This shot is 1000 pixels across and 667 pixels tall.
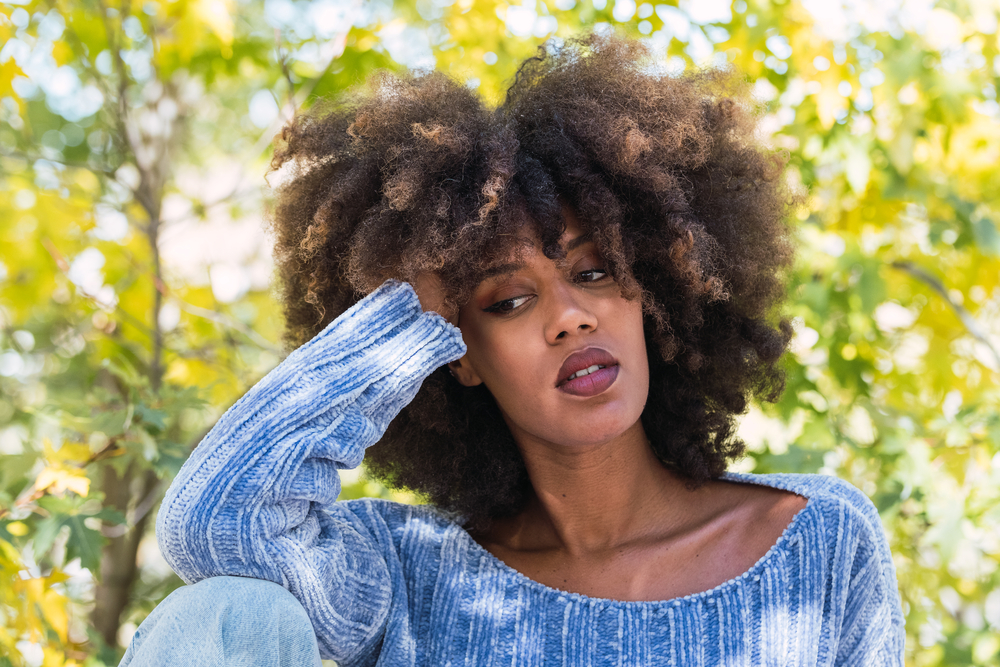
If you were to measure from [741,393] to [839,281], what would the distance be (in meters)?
0.76

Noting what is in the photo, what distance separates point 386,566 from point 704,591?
26.0 inches

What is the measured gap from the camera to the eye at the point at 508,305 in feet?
5.86

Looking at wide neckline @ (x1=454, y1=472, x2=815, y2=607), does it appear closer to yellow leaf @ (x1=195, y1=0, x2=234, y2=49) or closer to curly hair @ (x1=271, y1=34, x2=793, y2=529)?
curly hair @ (x1=271, y1=34, x2=793, y2=529)

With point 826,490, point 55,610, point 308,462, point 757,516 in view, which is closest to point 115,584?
point 55,610

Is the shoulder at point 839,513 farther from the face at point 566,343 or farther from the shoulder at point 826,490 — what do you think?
the face at point 566,343

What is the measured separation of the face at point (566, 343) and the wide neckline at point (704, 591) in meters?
0.32

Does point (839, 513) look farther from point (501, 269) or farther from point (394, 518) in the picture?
point (394, 518)

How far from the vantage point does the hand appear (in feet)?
5.82

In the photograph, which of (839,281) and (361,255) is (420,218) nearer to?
(361,255)

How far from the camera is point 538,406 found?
179 centimetres

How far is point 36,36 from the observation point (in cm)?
266

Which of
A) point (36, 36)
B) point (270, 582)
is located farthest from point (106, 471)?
point (270, 582)

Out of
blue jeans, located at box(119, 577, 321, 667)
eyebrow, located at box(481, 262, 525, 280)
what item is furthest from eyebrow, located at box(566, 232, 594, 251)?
blue jeans, located at box(119, 577, 321, 667)

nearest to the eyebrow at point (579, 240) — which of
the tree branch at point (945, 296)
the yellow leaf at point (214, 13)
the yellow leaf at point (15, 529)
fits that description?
the yellow leaf at point (15, 529)
